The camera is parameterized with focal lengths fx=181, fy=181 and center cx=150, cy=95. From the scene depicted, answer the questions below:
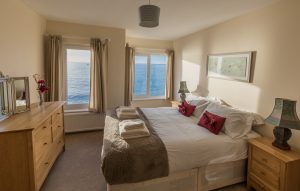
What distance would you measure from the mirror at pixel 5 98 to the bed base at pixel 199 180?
1464 mm

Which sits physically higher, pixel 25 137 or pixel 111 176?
pixel 25 137

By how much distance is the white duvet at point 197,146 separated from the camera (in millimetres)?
2074

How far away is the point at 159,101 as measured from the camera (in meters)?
5.55

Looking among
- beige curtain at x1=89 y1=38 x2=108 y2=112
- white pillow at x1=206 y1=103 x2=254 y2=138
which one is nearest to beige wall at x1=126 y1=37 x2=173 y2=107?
beige curtain at x1=89 y1=38 x2=108 y2=112

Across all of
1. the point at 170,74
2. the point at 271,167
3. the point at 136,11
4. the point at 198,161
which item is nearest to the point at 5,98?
the point at 136,11

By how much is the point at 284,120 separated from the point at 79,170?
2714 mm

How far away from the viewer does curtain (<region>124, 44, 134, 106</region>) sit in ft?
16.0

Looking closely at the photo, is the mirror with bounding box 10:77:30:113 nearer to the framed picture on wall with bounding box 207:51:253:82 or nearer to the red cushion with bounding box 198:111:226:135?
the red cushion with bounding box 198:111:226:135

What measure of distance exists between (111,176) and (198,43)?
348 centimetres

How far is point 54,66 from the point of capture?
3752mm

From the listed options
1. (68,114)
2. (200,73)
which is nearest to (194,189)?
(200,73)

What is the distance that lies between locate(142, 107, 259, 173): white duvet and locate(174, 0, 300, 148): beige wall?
592 mm

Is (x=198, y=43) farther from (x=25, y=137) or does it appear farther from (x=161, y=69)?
(x=25, y=137)

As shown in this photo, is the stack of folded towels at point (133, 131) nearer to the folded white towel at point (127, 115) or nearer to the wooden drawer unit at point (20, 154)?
the folded white towel at point (127, 115)
